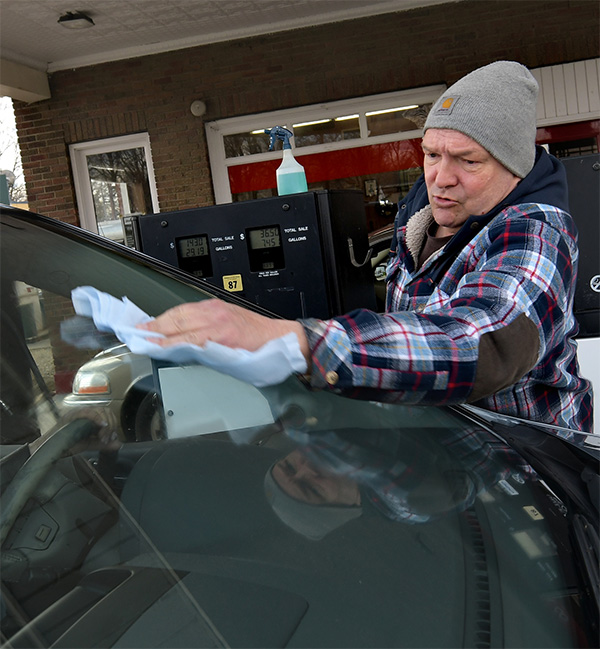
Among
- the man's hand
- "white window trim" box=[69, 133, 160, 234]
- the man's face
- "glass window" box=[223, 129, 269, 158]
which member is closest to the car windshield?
the man's hand

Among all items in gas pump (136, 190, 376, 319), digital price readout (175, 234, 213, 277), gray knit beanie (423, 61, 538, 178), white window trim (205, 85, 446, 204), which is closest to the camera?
gray knit beanie (423, 61, 538, 178)

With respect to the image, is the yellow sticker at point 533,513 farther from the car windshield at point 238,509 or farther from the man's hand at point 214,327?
the man's hand at point 214,327

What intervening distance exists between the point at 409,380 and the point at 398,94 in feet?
23.6

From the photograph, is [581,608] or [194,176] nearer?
[581,608]

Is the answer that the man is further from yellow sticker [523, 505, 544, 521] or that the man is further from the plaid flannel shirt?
yellow sticker [523, 505, 544, 521]

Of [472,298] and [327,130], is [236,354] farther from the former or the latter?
[327,130]

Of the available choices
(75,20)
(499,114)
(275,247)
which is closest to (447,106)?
(499,114)

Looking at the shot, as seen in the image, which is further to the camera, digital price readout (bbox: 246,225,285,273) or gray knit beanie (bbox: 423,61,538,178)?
digital price readout (bbox: 246,225,285,273)

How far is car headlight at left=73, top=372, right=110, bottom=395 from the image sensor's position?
1251 millimetres

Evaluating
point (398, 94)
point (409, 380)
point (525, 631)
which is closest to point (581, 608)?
point (525, 631)

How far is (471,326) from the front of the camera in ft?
3.49

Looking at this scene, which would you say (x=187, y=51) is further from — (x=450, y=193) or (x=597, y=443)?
(x=597, y=443)

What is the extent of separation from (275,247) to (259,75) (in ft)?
19.6

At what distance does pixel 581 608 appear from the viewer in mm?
877
